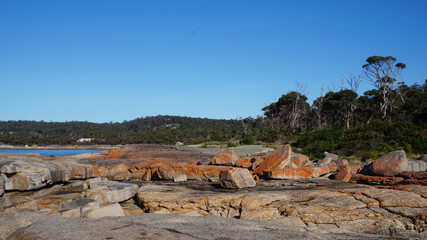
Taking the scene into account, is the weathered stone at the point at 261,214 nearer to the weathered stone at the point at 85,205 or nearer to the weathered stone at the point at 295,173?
the weathered stone at the point at 85,205

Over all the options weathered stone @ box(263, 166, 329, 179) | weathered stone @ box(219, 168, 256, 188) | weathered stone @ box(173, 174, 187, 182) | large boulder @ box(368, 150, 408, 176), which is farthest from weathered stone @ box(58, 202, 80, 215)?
large boulder @ box(368, 150, 408, 176)

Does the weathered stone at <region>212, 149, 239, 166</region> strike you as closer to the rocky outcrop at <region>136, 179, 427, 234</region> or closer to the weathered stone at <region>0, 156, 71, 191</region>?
the rocky outcrop at <region>136, 179, 427, 234</region>

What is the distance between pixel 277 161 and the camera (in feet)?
53.6

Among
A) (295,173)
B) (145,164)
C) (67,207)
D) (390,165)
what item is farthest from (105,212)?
(145,164)

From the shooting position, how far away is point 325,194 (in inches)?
403

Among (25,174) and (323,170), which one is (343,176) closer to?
(323,170)

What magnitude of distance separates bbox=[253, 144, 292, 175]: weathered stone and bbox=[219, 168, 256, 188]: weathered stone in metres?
2.42

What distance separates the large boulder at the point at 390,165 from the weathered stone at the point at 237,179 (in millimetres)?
5345

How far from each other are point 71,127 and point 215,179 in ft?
452

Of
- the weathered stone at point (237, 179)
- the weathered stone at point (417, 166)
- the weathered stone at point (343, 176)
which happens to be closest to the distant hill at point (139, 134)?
the weathered stone at point (417, 166)

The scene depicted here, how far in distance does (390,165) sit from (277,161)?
192 inches

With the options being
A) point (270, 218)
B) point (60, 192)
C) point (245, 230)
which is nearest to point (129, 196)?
point (60, 192)

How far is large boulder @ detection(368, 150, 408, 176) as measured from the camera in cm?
1401

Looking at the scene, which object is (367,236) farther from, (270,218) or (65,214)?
(65,214)
